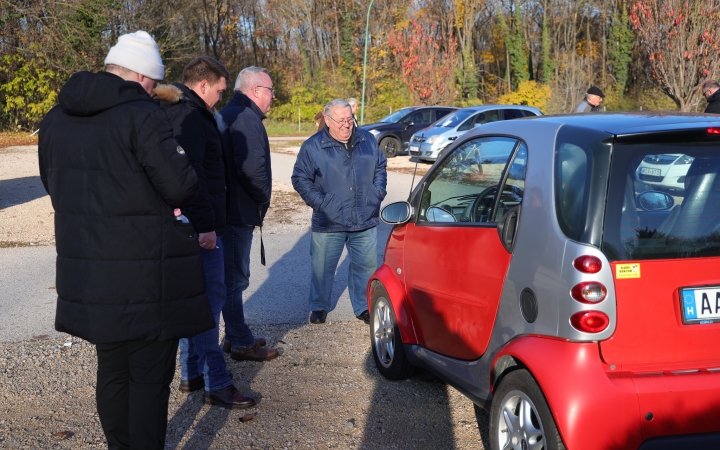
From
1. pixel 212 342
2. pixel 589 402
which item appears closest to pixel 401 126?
pixel 212 342

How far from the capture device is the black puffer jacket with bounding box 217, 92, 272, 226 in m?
5.24

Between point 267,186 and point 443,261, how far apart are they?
5.72ft

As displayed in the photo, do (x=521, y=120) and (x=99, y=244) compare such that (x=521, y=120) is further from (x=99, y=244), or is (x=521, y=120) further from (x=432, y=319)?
(x=99, y=244)

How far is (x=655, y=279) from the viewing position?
2.98 metres

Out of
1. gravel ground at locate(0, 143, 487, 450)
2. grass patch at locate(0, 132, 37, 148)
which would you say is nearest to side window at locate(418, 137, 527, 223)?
gravel ground at locate(0, 143, 487, 450)

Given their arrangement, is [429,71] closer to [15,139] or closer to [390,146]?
[390,146]

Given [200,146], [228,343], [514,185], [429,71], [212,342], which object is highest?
[429,71]

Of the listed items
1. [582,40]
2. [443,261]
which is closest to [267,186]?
[443,261]

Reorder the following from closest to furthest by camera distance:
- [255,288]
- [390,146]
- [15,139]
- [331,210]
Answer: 1. [331,210]
2. [255,288]
3. [390,146]
4. [15,139]

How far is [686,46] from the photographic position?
26.9 meters

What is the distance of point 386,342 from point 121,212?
2455 millimetres

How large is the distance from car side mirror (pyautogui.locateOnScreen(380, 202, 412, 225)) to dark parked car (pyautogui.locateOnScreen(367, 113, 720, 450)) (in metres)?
1.02

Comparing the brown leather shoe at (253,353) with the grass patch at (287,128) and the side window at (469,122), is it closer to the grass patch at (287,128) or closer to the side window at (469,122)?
the side window at (469,122)

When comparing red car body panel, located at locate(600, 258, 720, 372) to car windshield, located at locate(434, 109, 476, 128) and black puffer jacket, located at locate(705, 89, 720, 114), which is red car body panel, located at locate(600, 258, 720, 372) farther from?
car windshield, located at locate(434, 109, 476, 128)
